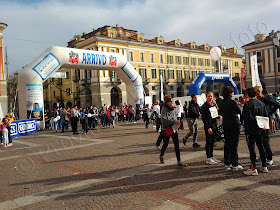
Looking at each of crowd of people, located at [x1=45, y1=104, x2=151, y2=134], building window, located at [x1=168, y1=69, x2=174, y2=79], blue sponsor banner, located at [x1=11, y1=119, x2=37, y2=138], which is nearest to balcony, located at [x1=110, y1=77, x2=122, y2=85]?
building window, located at [x1=168, y1=69, x2=174, y2=79]

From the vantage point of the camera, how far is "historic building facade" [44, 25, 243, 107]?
42.7 meters

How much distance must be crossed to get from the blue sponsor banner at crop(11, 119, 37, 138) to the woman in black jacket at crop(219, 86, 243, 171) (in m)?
13.0

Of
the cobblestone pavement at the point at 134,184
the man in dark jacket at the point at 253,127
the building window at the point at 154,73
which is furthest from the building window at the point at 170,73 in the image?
the man in dark jacket at the point at 253,127

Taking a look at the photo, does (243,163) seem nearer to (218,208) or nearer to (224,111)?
(224,111)

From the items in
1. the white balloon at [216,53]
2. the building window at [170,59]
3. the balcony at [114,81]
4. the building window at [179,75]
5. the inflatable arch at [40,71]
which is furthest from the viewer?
the building window at [179,75]

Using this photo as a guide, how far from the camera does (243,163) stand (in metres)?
6.38

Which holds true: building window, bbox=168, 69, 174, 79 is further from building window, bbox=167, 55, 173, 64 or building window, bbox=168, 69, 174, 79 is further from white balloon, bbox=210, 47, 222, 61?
white balloon, bbox=210, 47, 222, 61

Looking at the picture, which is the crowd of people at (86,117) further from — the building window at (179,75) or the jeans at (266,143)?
the building window at (179,75)

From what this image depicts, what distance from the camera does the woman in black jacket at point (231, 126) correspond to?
18.5 ft

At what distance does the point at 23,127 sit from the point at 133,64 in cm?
3252

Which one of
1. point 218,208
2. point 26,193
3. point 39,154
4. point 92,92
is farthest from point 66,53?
point 92,92

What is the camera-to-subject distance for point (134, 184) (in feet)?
17.4

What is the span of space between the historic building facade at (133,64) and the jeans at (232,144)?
32453 mm

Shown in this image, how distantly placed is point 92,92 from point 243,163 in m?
38.4
